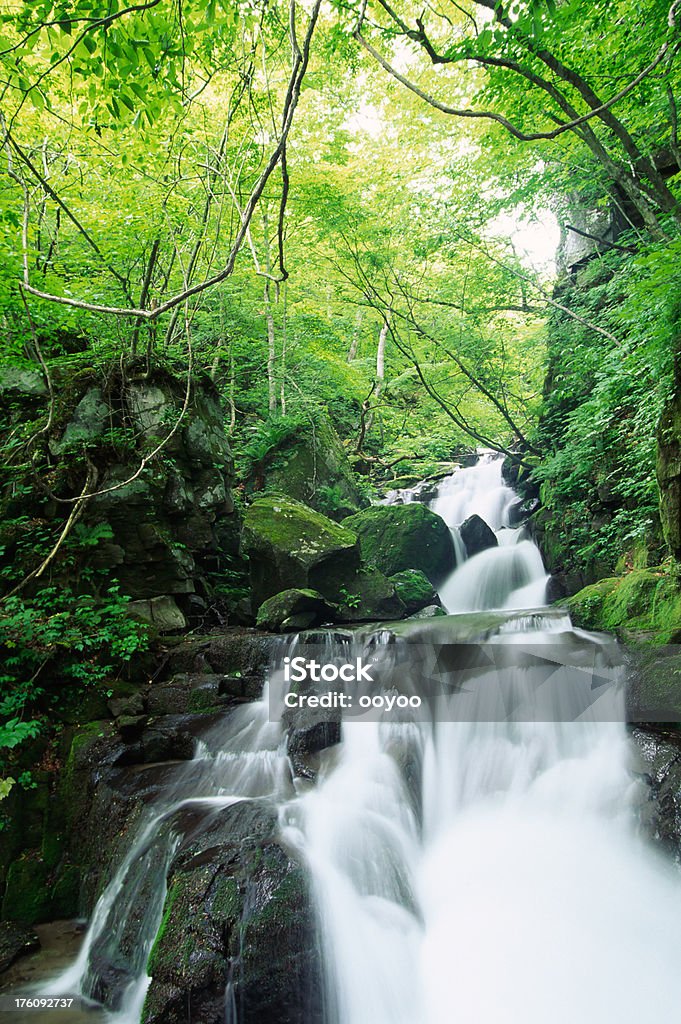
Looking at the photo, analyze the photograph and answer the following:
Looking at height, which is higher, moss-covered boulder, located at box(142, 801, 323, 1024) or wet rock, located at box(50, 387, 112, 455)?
wet rock, located at box(50, 387, 112, 455)

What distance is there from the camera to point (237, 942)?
2.96m

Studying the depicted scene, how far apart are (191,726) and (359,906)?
2.40 meters

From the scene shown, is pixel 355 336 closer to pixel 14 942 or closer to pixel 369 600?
pixel 369 600

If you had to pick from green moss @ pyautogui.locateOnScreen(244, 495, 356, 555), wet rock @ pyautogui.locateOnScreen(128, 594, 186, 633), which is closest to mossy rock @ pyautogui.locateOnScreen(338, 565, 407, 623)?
green moss @ pyautogui.locateOnScreen(244, 495, 356, 555)

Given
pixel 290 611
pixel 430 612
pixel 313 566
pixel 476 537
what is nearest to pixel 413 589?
pixel 430 612

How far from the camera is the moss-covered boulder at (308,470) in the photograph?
11.4 m

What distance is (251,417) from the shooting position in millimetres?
12938

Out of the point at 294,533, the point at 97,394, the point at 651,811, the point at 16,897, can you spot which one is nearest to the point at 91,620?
the point at 16,897

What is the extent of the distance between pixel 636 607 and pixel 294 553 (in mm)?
4659

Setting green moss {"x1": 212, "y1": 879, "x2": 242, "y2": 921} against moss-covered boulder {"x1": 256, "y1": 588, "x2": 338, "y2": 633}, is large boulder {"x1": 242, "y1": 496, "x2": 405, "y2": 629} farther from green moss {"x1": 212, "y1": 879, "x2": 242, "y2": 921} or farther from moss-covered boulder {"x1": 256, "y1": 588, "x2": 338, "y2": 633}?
green moss {"x1": 212, "y1": 879, "x2": 242, "y2": 921}

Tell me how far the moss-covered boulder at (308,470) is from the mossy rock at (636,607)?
245 inches

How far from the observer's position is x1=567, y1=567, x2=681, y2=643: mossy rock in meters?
5.14

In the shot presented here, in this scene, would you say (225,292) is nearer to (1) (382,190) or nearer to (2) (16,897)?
(1) (382,190)

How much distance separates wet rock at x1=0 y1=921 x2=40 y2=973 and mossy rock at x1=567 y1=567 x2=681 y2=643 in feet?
18.7
